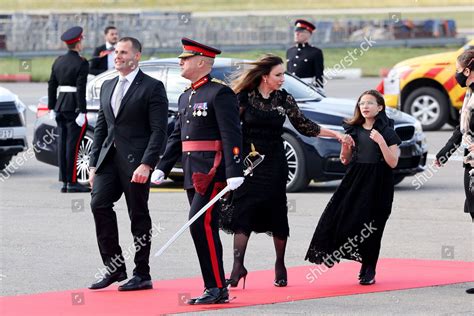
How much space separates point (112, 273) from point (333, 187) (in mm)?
6383

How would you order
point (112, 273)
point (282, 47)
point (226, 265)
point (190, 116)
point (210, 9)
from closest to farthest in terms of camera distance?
1. point (190, 116)
2. point (112, 273)
3. point (226, 265)
4. point (282, 47)
5. point (210, 9)

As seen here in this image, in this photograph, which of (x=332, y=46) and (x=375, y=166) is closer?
(x=375, y=166)

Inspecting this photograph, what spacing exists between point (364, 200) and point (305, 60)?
8760 millimetres

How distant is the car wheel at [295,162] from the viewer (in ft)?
47.2

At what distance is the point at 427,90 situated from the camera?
2189 cm

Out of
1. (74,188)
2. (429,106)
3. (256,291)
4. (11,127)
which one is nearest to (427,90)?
(429,106)

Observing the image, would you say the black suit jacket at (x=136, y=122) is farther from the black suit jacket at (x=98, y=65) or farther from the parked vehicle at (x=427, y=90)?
the parked vehicle at (x=427, y=90)

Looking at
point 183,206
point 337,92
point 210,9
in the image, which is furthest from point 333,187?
point 210,9

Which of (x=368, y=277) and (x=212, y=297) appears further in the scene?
(x=368, y=277)

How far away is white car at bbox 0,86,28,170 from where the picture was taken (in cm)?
1614

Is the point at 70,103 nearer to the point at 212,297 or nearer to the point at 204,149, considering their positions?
the point at 204,149

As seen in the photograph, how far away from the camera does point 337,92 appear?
29625 mm

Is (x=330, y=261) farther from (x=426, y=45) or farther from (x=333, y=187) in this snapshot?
(x=426, y=45)

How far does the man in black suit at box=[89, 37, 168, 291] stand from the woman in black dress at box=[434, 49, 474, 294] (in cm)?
213
